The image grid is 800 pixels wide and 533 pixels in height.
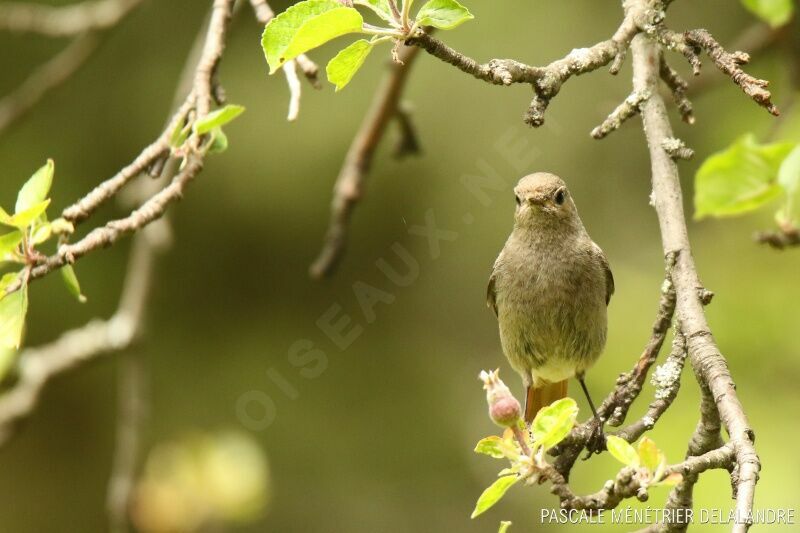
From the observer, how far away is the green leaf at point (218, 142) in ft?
8.49

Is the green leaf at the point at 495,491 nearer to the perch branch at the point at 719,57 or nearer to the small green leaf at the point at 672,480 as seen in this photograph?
the small green leaf at the point at 672,480

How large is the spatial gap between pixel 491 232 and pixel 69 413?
10.7ft

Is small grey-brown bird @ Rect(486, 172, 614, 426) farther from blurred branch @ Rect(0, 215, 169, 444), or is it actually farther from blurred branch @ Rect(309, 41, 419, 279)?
blurred branch @ Rect(0, 215, 169, 444)

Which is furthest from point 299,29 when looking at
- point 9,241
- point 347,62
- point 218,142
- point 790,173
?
point 790,173

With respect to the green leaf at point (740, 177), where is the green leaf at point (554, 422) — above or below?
below

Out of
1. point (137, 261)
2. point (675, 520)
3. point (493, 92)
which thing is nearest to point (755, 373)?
point (675, 520)

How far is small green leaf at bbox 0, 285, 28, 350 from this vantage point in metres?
2.27

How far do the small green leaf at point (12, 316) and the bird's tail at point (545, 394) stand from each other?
2514mm

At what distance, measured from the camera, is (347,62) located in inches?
87.2

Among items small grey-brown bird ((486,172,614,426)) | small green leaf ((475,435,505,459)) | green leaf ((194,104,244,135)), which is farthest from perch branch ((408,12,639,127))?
small grey-brown bird ((486,172,614,426))

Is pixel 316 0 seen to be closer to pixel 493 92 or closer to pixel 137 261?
pixel 137 261

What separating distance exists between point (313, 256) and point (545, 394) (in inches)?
117

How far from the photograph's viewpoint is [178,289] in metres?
6.77

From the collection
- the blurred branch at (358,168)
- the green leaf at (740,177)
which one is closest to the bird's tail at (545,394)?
the blurred branch at (358,168)
